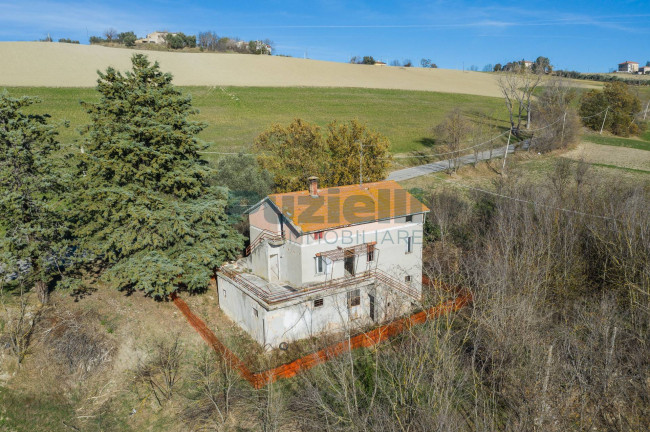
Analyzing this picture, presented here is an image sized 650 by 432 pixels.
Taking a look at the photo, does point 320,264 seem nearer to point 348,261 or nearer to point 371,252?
point 348,261

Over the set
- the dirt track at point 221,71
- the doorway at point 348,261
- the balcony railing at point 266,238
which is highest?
the dirt track at point 221,71

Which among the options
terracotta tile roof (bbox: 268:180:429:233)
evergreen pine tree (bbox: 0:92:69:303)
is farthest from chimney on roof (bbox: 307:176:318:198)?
evergreen pine tree (bbox: 0:92:69:303)

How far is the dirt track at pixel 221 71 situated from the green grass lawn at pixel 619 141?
1594 inches

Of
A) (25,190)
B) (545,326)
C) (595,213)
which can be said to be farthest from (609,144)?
(25,190)

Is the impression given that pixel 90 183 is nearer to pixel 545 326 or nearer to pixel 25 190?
pixel 25 190

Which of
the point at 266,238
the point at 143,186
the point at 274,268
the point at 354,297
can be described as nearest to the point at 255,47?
the point at 143,186

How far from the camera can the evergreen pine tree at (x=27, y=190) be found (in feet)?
70.9

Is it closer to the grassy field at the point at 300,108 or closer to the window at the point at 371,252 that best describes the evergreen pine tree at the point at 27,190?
the window at the point at 371,252

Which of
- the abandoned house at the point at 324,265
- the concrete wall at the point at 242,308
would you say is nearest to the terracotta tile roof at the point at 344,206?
the abandoned house at the point at 324,265

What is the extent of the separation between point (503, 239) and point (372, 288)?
31.4 feet

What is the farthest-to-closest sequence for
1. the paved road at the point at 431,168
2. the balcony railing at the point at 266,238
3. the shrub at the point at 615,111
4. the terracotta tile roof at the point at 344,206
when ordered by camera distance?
1. the shrub at the point at 615,111
2. the paved road at the point at 431,168
3. the balcony railing at the point at 266,238
4. the terracotta tile roof at the point at 344,206

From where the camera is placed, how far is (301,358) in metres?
23.6

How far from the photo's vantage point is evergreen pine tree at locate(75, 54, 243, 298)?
23.7 meters

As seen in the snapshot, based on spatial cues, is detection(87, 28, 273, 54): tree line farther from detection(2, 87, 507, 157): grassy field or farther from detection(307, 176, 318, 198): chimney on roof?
detection(307, 176, 318, 198): chimney on roof
